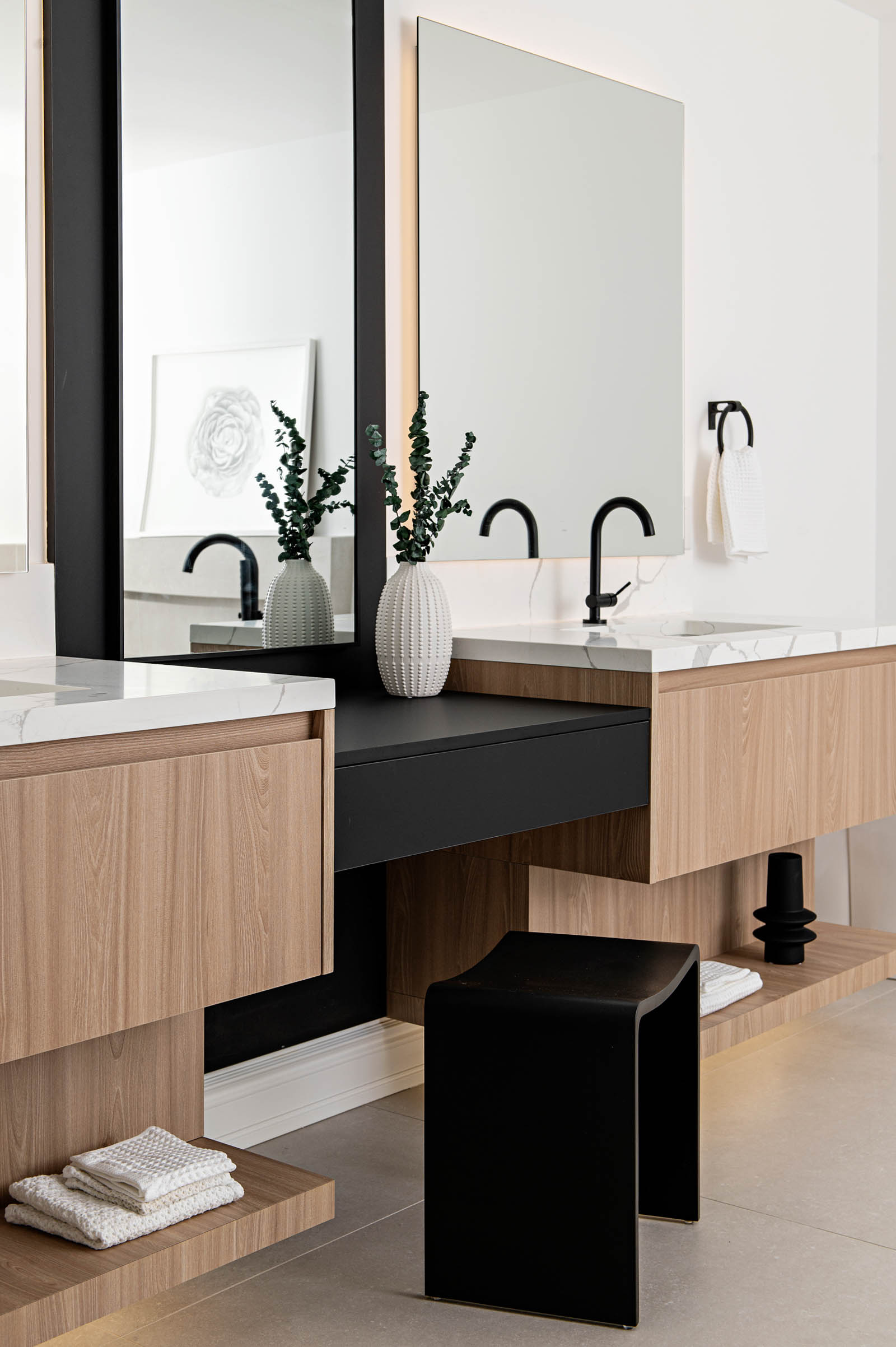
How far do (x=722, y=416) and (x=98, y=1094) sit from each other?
2.21 m

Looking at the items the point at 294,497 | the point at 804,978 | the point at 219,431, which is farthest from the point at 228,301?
the point at 804,978

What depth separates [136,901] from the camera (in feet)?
5.28

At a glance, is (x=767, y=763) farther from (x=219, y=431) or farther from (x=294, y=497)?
(x=219, y=431)

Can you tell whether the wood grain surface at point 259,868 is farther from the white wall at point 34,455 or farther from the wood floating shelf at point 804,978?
the wood floating shelf at point 804,978

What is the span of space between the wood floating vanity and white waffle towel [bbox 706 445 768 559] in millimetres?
1790

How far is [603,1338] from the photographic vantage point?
1939 mm

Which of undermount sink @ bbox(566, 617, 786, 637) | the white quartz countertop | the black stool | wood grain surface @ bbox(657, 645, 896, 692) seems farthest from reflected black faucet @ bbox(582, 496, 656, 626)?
the white quartz countertop

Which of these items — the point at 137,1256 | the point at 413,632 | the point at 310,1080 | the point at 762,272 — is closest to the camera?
the point at 137,1256

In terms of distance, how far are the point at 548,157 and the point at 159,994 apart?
6.65ft

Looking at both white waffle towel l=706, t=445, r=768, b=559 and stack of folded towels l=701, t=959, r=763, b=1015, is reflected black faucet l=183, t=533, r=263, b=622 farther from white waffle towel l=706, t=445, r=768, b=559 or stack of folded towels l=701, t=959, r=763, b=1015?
white waffle towel l=706, t=445, r=768, b=559

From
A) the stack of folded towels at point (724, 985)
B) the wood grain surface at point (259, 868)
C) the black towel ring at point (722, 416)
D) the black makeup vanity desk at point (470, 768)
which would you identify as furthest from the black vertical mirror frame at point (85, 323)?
the black towel ring at point (722, 416)

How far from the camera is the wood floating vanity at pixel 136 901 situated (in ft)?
4.98

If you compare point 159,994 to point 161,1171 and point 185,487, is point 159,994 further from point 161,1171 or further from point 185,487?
point 185,487

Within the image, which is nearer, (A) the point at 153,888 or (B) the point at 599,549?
(A) the point at 153,888
